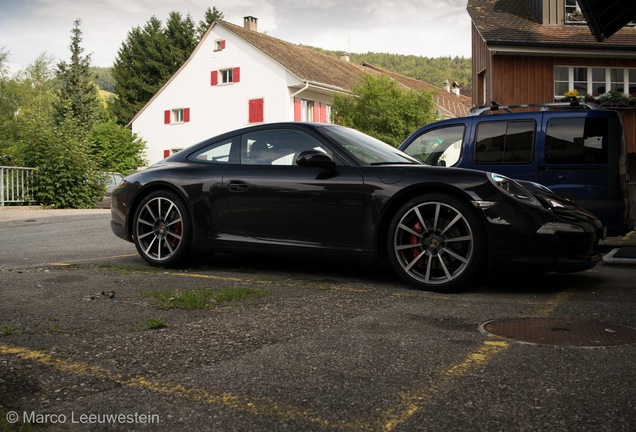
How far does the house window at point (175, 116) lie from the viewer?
4159 cm

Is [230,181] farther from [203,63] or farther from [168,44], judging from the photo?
[168,44]

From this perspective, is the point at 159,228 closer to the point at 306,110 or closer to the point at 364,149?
the point at 364,149

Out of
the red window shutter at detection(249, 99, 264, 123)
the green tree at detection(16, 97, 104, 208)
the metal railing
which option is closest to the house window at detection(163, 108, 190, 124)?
the red window shutter at detection(249, 99, 264, 123)

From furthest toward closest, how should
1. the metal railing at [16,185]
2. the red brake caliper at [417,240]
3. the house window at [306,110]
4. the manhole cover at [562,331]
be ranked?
the house window at [306,110]
the metal railing at [16,185]
the red brake caliper at [417,240]
the manhole cover at [562,331]

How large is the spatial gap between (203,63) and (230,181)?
36076 millimetres

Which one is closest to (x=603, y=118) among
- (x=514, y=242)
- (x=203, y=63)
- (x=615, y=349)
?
(x=514, y=242)

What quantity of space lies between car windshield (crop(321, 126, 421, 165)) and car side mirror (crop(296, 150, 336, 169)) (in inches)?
9.4

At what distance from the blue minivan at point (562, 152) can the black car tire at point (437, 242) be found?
3042 millimetres

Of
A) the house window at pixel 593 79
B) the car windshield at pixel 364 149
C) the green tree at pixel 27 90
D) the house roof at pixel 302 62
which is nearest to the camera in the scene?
the car windshield at pixel 364 149

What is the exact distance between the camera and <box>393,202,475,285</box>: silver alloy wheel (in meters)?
4.86

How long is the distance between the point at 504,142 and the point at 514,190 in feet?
9.71

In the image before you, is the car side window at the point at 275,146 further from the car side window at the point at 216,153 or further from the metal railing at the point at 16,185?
the metal railing at the point at 16,185

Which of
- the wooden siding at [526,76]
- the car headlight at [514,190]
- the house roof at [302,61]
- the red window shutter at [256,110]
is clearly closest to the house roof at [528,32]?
the wooden siding at [526,76]

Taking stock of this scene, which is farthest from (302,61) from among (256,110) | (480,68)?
(480,68)
